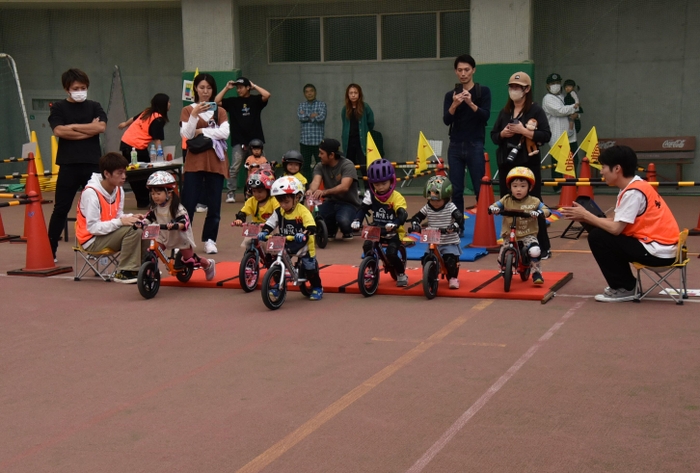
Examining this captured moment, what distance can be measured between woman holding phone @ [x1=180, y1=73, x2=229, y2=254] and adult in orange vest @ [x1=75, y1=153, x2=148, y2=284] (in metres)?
1.47

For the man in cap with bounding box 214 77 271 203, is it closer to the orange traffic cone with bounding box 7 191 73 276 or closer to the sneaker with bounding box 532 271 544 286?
the orange traffic cone with bounding box 7 191 73 276

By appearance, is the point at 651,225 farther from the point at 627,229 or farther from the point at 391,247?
the point at 391,247

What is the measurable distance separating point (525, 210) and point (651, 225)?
123 centimetres

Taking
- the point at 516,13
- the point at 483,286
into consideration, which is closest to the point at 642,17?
the point at 516,13

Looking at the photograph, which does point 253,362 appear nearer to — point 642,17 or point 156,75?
point 642,17

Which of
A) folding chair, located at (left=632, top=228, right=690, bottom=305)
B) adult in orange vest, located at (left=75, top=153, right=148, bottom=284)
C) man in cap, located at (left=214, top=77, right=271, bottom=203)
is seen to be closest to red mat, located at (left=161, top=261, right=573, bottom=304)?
adult in orange vest, located at (left=75, top=153, right=148, bottom=284)

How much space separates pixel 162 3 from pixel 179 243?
1263cm

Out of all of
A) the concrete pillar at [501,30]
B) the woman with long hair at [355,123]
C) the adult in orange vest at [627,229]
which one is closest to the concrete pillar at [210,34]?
the woman with long hair at [355,123]

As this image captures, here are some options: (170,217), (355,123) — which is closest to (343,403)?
(170,217)

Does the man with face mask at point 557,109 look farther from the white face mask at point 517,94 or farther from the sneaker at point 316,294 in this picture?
the sneaker at point 316,294

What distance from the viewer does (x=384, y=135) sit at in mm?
21156

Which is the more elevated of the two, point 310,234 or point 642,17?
point 642,17

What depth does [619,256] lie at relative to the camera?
8547 millimetres

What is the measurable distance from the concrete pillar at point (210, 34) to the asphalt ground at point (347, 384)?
11.6m
